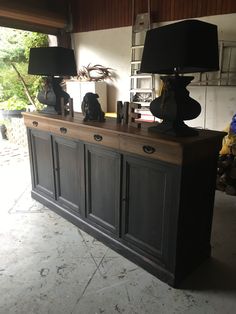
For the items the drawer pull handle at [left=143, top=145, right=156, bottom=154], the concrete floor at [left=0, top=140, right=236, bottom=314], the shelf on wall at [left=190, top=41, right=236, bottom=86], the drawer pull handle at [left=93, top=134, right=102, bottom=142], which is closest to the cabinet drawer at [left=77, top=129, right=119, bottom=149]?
the drawer pull handle at [left=93, top=134, right=102, bottom=142]

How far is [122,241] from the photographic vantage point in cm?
201

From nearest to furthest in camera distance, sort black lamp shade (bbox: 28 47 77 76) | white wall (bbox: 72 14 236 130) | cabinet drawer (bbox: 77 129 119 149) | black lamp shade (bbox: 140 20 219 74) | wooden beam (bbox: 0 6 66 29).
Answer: black lamp shade (bbox: 140 20 219 74) → cabinet drawer (bbox: 77 129 119 149) → black lamp shade (bbox: 28 47 77 76) → white wall (bbox: 72 14 236 130) → wooden beam (bbox: 0 6 66 29)

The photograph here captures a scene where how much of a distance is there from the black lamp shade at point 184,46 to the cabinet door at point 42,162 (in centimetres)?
138

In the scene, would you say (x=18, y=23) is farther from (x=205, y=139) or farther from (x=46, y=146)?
(x=205, y=139)

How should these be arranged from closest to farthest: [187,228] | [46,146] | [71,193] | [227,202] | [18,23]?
[187,228]
[71,193]
[46,146]
[227,202]
[18,23]

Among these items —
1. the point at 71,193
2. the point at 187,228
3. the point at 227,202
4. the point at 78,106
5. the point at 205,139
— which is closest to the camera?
the point at 205,139

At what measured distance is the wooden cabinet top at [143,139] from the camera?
4.92 ft

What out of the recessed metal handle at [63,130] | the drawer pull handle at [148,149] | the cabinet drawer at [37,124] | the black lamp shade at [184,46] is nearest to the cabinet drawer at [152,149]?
the drawer pull handle at [148,149]

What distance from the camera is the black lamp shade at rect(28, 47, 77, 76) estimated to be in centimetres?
243

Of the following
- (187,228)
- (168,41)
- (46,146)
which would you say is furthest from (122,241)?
(168,41)

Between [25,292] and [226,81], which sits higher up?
[226,81]

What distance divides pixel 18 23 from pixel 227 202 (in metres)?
4.79

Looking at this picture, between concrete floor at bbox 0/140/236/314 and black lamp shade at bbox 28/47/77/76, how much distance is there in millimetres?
1435

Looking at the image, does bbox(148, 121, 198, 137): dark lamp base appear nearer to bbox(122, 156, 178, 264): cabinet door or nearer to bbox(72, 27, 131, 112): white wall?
bbox(122, 156, 178, 264): cabinet door
